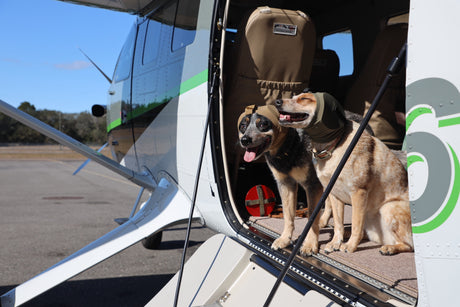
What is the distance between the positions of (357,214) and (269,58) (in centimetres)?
131

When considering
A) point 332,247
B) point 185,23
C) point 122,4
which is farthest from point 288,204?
point 122,4

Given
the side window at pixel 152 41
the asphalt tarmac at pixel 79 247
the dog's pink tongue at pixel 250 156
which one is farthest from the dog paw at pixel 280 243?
the side window at pixel 152 41

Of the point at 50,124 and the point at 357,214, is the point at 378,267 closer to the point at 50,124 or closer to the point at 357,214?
the point at 357,214

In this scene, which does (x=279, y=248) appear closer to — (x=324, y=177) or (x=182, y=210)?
(x=324, y=177)

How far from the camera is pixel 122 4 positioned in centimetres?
502

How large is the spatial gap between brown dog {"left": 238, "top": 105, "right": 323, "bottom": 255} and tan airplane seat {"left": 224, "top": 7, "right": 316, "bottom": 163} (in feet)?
1.18

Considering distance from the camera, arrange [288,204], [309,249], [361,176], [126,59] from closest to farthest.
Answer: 1. [361,176]
2. [309,249]
3. [288,204]
4. [126,59]

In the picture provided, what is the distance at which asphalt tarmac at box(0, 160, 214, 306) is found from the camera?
446 centimetres

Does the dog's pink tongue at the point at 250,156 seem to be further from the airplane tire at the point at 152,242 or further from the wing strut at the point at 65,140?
the airplane tire at the point at 152,242

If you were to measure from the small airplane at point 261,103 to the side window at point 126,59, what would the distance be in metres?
0.05

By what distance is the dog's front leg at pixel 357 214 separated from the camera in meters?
2.39

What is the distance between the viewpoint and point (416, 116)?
1413 millimetres

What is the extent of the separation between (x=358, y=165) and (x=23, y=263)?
15.4 ft

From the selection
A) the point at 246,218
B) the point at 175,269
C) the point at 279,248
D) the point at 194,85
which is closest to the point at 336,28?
the point at 194,85
